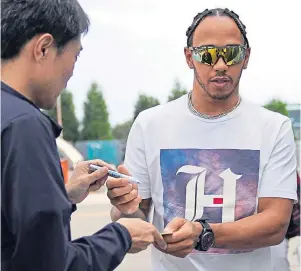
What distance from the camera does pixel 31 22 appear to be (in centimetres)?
153

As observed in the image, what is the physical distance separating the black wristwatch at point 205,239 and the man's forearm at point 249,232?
0.02 meters

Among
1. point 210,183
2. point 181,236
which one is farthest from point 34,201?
point 210,183

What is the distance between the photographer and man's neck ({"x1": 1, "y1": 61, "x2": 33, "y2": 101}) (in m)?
1.51

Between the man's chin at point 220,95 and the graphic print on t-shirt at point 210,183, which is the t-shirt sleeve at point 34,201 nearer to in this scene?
the graphic print on t-shirt at point 210,183

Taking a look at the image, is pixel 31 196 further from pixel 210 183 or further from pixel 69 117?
pixel 69 117

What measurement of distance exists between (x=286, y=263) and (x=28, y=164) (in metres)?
1.95

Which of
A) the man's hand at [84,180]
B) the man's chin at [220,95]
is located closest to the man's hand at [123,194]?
the man's hand at [84,180]

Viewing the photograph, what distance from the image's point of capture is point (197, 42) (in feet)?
7.59

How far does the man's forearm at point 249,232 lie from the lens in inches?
84.5

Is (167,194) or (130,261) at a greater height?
(167,194)

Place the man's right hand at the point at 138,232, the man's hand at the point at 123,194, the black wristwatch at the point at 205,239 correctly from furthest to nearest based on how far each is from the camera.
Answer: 1. the black wristwatch at the point at 205,239
2. the man's hand at the point at 123,194
3. the man's right hand at the point at 138,232

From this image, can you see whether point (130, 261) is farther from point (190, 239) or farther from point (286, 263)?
point (190, 239)

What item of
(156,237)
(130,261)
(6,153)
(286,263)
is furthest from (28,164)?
(130,261)

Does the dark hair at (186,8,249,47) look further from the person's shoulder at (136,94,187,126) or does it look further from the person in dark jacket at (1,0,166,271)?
the person in dark jacket at (1,0,166,271)
